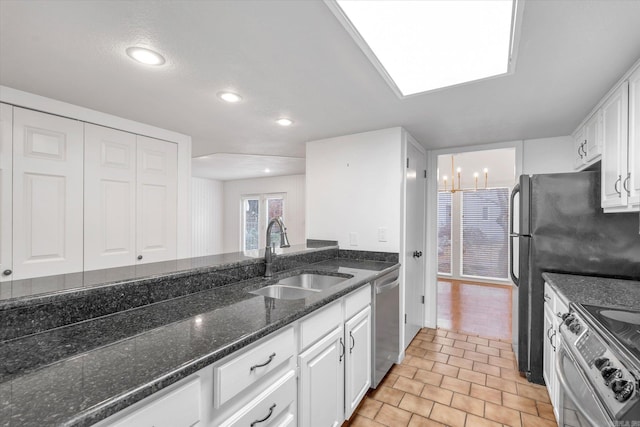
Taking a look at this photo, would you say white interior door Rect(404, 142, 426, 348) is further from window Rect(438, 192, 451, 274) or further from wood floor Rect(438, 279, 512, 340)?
window Rect(438, 192, 451, 274)

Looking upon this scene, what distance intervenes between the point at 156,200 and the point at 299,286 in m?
1.65

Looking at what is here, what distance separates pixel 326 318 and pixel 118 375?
1.00 meters

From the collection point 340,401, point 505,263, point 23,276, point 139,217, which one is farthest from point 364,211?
point 505,263

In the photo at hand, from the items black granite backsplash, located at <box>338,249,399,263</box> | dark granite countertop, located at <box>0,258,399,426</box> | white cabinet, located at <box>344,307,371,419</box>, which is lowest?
white cabinet, located at <box>344,307,371,419</box>

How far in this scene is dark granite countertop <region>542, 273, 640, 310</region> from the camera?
1.56 m

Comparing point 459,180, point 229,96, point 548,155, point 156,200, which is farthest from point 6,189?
point 459,180

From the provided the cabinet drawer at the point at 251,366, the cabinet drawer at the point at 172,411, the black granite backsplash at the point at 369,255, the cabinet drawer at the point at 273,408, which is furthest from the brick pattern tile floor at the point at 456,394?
the cabinet drawer at the point at 172,411

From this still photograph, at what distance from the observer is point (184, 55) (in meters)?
1.49

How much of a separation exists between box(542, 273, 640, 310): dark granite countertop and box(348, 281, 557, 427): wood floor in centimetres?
91

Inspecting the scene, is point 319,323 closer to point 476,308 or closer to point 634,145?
point 634,145

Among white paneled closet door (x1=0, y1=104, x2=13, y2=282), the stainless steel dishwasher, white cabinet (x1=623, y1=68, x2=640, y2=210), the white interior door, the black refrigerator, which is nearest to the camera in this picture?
white cabinet (x1=623, y1=68, x2=640, y2=210)

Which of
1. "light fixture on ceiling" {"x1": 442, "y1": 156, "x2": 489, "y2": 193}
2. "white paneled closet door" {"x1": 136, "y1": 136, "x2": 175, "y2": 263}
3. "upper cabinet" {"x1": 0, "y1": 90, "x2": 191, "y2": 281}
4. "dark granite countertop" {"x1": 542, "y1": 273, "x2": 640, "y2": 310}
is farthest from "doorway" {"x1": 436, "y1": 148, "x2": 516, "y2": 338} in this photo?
"upper cabinet" {"x1": 0, "y1": 90, "x2": 191, "y2": 281}

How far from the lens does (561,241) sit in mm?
2203

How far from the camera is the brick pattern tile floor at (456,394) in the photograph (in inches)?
75.8
